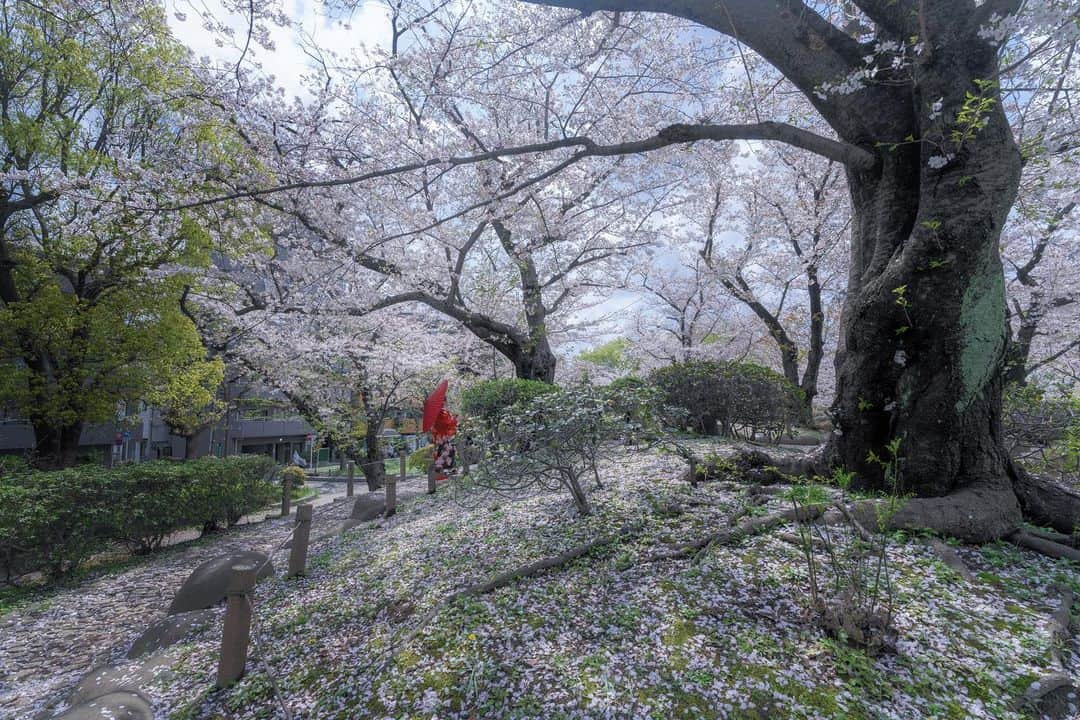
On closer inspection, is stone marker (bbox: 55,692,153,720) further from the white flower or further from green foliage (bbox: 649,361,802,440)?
green foliage (bbox: 649,361,802,440)

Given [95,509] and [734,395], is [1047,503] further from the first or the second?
[95,509]

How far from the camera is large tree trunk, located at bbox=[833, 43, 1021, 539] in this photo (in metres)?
3.55

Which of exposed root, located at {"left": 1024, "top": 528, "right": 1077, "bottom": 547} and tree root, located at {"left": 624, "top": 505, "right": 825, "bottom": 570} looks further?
tree root, located at {"left": 624, "top": 505, "right": 825, "bottom": 570}

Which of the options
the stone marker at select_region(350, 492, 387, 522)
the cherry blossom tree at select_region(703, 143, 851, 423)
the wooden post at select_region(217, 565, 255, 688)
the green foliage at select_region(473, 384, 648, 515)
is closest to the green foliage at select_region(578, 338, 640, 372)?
the cherry blossom tree at select_region(703, 143, 851, 423)

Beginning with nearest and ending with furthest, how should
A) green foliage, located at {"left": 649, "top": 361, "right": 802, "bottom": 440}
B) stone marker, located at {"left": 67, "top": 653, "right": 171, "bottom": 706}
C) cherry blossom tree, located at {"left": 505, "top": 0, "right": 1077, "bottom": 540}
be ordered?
stone marker, located at {"left": 67, "top": 653, "right": 171, "bottom": 706} < cherry blossom tree, located at {"left": 505, "top": 0, "right": 1077, "bottom": 540} < green foliage, located at {"left": 649, "top": 361, "right": 802, "bottom": 440}

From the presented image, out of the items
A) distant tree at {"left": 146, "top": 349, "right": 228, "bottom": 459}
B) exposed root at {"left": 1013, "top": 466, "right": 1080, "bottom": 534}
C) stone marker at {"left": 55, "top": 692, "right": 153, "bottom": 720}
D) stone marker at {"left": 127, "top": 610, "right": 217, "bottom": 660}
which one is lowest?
stone marker at {"left": 127, "top": 610, "right": 217, "bottom": 660}

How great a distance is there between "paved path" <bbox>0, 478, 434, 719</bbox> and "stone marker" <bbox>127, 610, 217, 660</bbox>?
0.62 ft

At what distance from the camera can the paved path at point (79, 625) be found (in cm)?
399

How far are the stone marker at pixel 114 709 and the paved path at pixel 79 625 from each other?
1.00 meters

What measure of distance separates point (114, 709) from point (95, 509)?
5.13m

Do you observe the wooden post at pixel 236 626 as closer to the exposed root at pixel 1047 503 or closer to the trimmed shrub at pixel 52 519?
the trimmed shrub at pixel 52 519

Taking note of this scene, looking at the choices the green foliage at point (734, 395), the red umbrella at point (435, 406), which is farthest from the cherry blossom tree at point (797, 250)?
the red umbrella at point (435, 406)

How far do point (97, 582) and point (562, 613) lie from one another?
22.9 feet

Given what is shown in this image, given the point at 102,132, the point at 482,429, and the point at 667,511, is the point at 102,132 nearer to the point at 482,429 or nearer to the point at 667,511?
the point at 482,429
